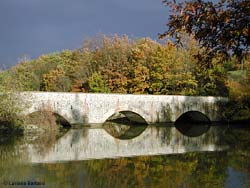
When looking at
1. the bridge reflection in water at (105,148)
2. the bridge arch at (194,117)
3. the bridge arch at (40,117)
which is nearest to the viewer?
the bridge reflection in water at (105,148)

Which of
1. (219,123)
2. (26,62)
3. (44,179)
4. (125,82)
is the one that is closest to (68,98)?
(125,82)

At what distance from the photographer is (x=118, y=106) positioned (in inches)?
932

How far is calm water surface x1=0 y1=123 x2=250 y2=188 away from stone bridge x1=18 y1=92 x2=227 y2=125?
5.33 metres

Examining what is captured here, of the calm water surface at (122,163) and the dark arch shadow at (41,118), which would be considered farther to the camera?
the dark arch shadow at (41,118)

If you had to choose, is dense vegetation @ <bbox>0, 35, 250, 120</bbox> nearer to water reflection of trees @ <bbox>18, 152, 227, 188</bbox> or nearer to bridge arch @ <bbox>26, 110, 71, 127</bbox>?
bridge arch @ <bbox>26, 110, 71, 127</bbox>

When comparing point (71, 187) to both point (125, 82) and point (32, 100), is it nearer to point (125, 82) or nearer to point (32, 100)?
point (32, 100)

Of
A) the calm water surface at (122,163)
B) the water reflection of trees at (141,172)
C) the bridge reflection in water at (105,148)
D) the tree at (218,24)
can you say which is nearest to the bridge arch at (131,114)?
the bridge reflection in water at (105,148)

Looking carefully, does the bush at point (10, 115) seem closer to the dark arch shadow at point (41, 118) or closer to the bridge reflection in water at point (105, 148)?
the dark arch shadow at point (41, 118)

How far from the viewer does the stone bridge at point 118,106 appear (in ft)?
70.0

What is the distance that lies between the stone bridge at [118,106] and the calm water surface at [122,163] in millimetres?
5326

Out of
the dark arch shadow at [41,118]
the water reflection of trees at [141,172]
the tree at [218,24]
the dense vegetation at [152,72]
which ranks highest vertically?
the dense vegetation at [152,72]

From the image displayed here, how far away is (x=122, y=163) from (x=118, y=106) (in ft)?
43.4

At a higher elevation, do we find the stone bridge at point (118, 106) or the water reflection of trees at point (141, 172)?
the stone bridge at point (118, 106)

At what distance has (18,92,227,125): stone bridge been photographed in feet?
70.0
